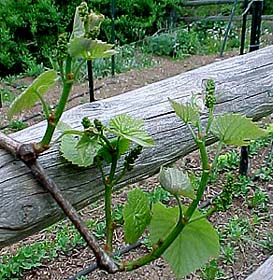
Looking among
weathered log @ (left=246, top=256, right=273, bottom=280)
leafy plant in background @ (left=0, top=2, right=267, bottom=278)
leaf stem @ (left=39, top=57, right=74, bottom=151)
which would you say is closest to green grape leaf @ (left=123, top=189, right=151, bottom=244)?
leafy plant in background @ (left=0, top=2, right=267, bottom=278)

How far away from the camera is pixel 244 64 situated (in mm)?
1075

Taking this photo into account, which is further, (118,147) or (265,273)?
(265,273)

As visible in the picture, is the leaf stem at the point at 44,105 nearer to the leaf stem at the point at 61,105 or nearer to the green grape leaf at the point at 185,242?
the leaf stem at the point at 61,105

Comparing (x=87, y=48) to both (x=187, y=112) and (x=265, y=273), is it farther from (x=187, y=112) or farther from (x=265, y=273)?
(x=265, y=273)

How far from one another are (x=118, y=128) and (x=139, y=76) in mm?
3930

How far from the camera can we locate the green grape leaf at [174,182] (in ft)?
1.89

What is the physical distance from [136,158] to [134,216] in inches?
2.7

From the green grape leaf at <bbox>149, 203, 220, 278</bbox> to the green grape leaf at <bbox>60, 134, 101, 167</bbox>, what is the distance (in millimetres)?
95

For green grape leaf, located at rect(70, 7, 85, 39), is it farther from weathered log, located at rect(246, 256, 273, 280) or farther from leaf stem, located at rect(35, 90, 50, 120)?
weathered log, located at rect(246, 256, 273, 280)

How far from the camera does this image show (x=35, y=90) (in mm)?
590

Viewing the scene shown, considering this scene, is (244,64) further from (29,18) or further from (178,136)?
(29,18)

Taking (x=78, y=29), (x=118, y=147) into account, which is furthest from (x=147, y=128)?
(x=78, y=29)

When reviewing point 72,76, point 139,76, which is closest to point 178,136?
point 72,76

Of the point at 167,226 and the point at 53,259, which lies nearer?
the point at 167,226
